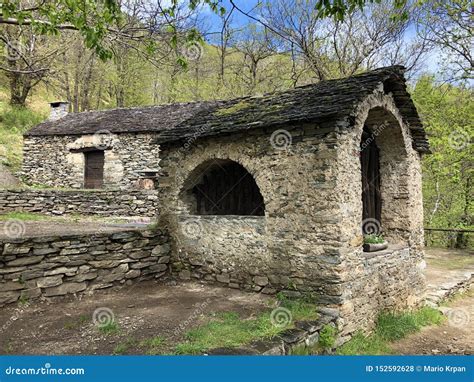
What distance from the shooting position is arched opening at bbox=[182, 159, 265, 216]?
7.69 metres

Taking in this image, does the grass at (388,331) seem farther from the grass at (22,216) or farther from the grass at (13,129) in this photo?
the grass at (13,129)

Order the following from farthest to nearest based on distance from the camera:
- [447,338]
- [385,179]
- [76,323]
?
1. [385,179]
2. [447,338]
3. [76,323]

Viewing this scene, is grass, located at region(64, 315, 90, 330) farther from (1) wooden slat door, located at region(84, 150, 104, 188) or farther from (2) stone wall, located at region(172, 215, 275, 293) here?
(1) wooden slat door, located at region(84, 150, 104, 188)

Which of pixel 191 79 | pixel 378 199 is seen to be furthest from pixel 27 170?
pixel 378 199

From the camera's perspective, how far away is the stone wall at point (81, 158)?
16547mm

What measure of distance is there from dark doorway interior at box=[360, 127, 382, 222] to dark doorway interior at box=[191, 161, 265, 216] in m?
2.09

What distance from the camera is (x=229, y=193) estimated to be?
790 centimetres

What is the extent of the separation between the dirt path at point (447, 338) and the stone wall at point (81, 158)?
12253mm

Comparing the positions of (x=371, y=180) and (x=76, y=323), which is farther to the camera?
(x=371, y=180)

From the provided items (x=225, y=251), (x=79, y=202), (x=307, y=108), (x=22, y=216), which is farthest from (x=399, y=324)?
(x=22, y=216)

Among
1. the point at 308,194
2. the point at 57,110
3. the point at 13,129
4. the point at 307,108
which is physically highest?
the point at 57,110

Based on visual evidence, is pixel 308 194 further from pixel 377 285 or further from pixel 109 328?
pixel 109 328

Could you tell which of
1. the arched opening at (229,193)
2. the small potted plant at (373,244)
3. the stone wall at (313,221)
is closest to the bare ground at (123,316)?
the stone wall at (313,221)

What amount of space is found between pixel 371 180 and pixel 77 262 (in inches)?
222
